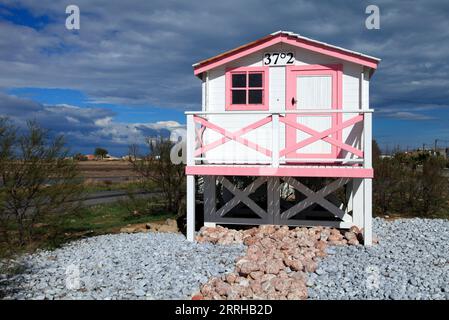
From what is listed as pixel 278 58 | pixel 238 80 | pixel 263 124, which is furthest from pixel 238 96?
pixel 263 124

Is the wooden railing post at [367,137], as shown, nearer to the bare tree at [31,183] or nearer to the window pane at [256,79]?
the window pane at [256,79]

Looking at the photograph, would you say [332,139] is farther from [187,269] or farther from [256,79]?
[187,269]

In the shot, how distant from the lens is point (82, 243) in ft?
31.1

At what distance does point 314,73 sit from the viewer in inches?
384

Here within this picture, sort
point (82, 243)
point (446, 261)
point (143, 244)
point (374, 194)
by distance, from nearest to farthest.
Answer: point (446, 261) → point (143, 244) → point (82, 243) → point (374, 194)

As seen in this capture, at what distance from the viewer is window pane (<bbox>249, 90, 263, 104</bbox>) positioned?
10023 millimetres

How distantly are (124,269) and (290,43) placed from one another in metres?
5.95

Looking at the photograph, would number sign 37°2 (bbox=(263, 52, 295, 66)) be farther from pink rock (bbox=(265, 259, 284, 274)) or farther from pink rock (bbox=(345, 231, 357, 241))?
pink rock (bbox=(265, 259, 284, 274))

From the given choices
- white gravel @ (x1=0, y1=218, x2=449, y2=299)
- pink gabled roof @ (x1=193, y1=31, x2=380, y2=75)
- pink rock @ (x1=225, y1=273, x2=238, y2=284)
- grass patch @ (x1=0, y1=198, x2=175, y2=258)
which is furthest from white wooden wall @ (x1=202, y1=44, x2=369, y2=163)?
grass patch @ (x1=0, y1=198, x2=175, y2=258)

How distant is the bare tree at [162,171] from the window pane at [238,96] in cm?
431

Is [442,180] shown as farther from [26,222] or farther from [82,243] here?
[26,222]

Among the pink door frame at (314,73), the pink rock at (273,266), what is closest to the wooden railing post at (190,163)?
the pink door frame at (314,73)
